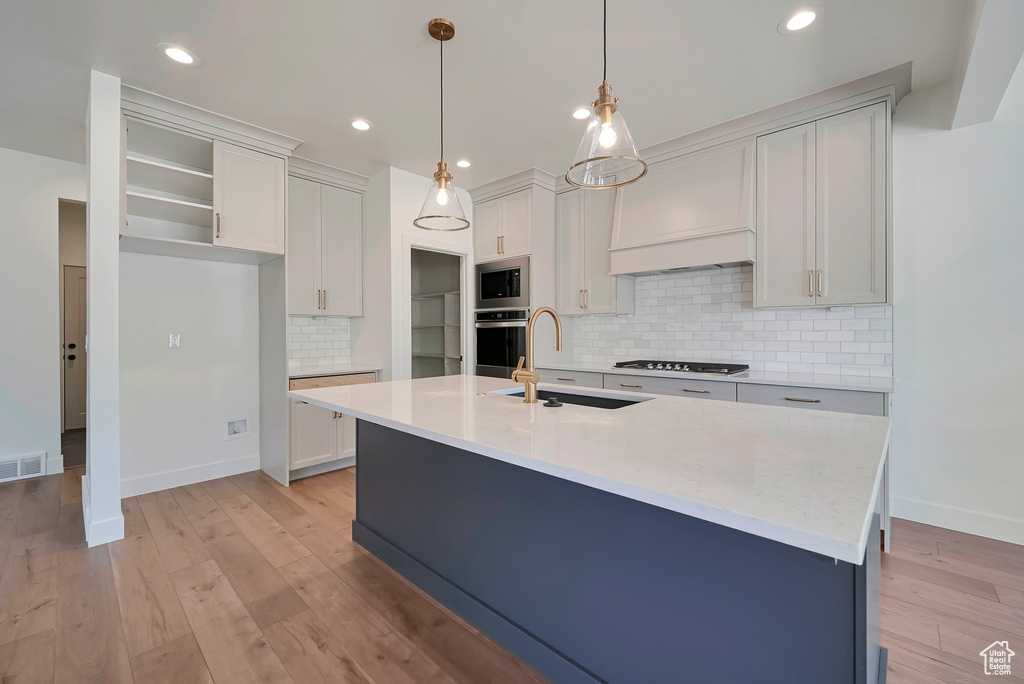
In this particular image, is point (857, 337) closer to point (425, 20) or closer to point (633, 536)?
point (633, 536)

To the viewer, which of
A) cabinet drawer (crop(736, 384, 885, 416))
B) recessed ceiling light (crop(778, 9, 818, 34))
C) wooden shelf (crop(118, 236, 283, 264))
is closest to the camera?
recessed ceiling light (crop(778, 9, 818, 34))

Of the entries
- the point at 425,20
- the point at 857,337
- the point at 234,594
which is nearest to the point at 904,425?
the point at 857,337

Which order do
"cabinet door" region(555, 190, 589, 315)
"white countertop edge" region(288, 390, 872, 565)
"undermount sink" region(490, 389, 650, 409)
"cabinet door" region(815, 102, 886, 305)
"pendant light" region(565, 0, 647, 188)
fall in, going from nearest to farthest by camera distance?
"white countertop edge" region(288, 390, 872, 565) < "pendant light" region(565, 0, 647, 188) < "undermount sink" region(490, 389, 650, 409) < "cabinet door" region(815, 102, 886, 305) < "cabinet door" region(555, 190, 589, 315)

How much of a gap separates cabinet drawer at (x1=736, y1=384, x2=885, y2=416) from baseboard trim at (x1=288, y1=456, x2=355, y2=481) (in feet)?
10.5

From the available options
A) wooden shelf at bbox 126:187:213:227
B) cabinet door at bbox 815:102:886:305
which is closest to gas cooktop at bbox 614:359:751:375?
cabinet door at bbox 815:102:886:305

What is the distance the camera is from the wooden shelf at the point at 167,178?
288 cm

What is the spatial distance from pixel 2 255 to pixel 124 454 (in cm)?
189

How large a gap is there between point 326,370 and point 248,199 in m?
1.38

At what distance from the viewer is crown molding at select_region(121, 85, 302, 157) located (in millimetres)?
2660

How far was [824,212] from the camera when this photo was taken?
2742mm

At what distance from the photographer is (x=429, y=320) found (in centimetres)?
558

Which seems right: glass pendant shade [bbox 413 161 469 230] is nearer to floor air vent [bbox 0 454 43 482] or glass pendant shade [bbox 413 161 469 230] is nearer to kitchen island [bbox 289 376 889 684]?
kitchen island [bbox 289 376 889 684]

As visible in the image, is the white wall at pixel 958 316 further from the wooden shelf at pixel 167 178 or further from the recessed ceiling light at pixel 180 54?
the wooden shelf at pixel 167 178

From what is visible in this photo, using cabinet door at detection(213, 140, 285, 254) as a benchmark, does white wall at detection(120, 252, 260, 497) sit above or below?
below
